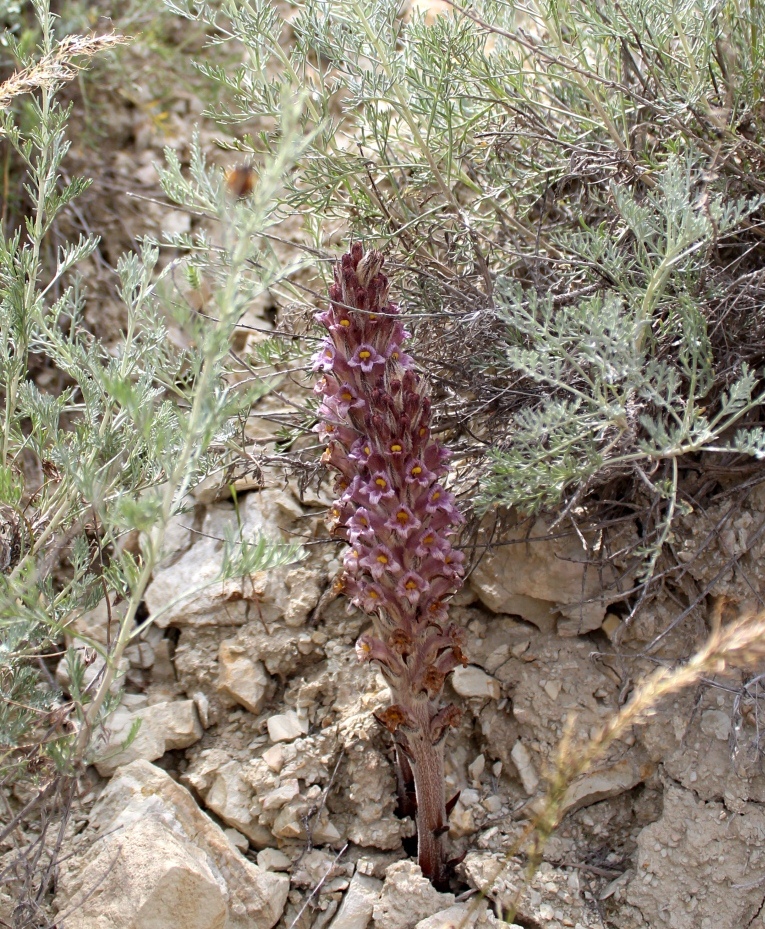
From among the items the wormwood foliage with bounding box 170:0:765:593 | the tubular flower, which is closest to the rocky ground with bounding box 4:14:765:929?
the wormwood foliage with bounding box 170:0:765:593

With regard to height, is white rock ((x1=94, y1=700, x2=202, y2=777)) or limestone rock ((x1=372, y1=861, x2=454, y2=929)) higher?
white rock ((x1=94, y1=700, x2=202, y2=777))

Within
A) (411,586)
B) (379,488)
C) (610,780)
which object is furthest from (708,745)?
(379,488)

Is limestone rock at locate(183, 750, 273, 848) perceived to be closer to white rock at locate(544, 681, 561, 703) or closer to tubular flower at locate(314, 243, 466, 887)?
tubular flower at locate(314, 243, 466, 887)

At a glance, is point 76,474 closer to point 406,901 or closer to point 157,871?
point 157,871

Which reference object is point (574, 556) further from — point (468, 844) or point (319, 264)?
point (319, 264)

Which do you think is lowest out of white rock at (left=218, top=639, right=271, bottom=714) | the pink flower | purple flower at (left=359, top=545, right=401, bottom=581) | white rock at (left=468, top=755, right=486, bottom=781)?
white rock at (left=468, top=755, right=486, bottom=781)

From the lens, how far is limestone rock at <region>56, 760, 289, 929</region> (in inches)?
88.1

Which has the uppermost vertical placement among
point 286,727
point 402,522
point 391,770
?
point 402,522

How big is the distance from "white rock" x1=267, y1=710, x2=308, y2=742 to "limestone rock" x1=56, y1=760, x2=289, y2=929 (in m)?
0.33

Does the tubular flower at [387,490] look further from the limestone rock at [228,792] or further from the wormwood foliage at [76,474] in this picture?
the limestone rock at [228,792]

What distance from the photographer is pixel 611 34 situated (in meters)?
2.61

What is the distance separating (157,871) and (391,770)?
76 cm

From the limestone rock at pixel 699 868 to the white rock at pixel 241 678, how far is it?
1253mm

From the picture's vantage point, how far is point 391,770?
2678 millimetres
